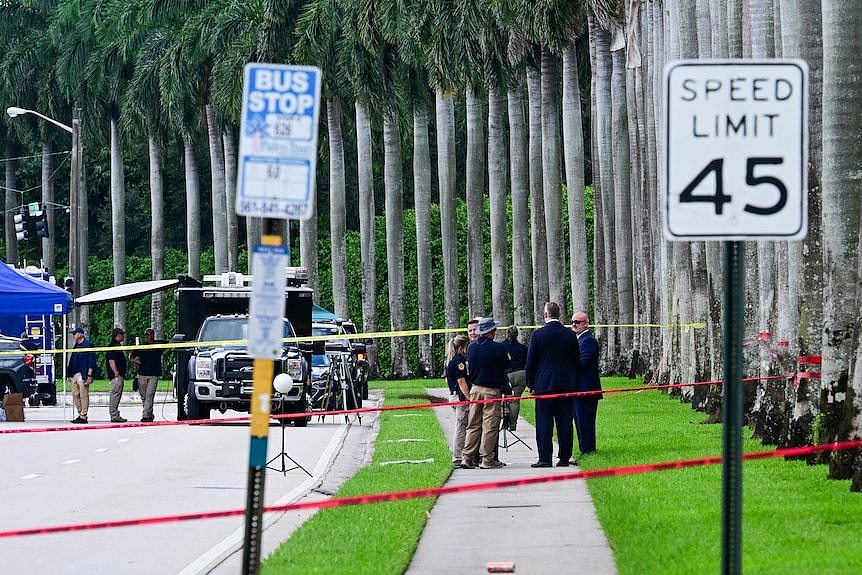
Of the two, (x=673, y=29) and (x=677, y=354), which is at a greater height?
(x=673, y=29)

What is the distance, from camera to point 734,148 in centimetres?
838

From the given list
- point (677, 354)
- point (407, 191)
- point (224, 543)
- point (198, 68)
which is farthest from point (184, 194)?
point (224, 543)

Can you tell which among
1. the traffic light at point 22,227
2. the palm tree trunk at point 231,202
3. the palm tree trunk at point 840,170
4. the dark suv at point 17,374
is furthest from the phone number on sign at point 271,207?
the palm tree trunk at point 231,202

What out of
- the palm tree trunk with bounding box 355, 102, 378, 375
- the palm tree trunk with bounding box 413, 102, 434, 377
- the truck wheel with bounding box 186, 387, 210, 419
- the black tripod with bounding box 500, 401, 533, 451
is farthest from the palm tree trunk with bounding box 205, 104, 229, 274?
the black tripod with bounding box 500, 401, 533, 451

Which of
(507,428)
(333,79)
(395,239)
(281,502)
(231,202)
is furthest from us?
(231,202)

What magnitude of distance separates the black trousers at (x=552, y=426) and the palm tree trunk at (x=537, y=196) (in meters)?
31.5

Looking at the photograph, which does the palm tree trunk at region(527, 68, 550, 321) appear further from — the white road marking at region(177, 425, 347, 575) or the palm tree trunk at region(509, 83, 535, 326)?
the white road marking at region(177, 425, 347, 575)

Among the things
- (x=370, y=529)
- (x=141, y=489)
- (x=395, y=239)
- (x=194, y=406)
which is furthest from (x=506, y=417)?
(x=395, y=239)

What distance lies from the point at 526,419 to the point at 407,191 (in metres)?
54.2

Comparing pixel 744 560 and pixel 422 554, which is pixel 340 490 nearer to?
pixel 422 554

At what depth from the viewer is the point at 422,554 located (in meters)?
13.1

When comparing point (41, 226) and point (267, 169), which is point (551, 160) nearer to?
point (41, 226)

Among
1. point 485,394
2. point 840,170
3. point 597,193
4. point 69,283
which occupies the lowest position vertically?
point 485,394

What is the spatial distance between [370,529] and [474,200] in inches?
1650
